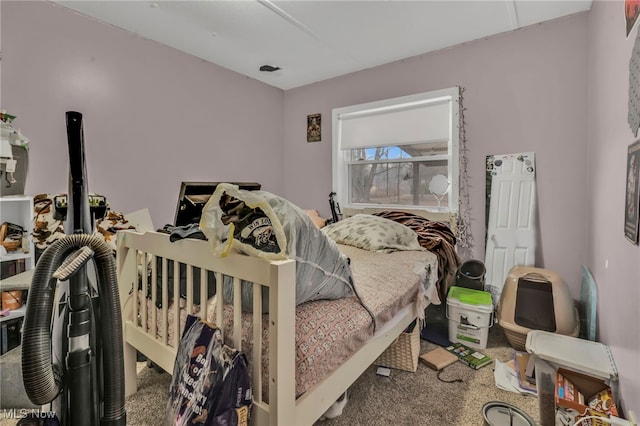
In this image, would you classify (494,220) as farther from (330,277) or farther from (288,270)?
(288,270)

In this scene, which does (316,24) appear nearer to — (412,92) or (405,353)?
(412,92)

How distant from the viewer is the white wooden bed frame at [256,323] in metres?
0.94

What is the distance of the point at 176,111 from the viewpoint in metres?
2.96

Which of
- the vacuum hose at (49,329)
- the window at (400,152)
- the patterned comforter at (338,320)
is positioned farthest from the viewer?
the window at (400,152)

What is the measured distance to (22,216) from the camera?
2070 mm

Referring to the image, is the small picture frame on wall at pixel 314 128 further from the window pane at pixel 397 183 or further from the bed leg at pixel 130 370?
the bed leg at pixel 130 370

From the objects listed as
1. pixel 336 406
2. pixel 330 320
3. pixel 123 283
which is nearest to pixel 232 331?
pixel 330 320

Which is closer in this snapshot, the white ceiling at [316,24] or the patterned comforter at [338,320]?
the patterned comforter at [338,320]

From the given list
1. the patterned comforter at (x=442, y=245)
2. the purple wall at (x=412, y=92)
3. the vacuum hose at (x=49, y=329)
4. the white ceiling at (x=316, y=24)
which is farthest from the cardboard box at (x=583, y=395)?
the white ceiling at (x=316, y=24)

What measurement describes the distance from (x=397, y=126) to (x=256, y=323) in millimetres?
2743

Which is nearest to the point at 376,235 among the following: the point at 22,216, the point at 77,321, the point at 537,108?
the point at 537,108

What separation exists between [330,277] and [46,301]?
85 centimetres

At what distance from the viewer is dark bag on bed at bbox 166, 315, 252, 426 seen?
946mm

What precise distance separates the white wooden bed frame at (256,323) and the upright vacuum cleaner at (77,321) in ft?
1.13
